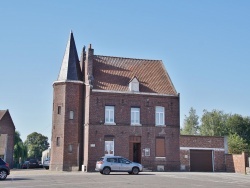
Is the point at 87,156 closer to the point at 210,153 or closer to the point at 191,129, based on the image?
the point at 210,153

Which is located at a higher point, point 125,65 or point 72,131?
point 125,65

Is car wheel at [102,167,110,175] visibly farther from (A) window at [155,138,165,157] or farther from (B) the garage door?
(B) the garage door

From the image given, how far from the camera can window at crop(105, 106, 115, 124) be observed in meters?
40.2

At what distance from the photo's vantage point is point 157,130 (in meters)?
41.2

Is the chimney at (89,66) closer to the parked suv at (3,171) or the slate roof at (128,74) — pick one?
the slate roof at (128,74)

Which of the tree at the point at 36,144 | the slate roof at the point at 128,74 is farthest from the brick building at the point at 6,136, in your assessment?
the tree at the point at 36,144

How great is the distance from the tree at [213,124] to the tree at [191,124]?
1509 mm

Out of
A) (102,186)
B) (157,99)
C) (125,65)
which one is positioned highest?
(125,65)

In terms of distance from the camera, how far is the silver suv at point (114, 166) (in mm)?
32156

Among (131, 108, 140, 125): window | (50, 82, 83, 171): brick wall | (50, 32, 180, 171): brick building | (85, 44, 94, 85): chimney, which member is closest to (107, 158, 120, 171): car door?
(50, 32, 180, 171): brick building

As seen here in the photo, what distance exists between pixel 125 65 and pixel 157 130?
9.23 m

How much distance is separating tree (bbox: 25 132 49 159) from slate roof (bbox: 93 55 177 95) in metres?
93.5

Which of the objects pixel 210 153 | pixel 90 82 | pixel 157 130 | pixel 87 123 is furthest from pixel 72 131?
pixel 210 153

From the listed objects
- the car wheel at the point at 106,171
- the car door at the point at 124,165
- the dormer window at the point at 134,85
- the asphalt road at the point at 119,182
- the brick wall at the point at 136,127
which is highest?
the dormer window at the point at 134,85
